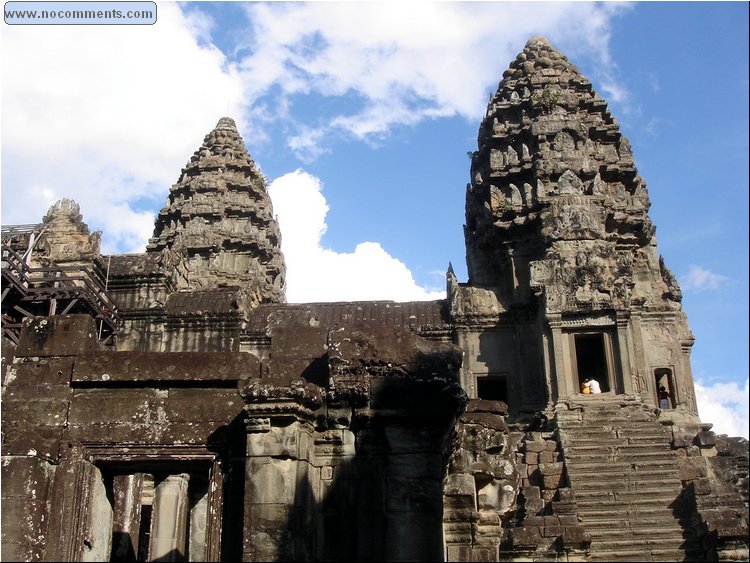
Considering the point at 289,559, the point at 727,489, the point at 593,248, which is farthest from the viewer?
the point at 593,248

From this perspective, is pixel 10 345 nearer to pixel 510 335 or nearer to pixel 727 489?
pixel 727 489

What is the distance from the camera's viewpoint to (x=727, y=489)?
1538cm

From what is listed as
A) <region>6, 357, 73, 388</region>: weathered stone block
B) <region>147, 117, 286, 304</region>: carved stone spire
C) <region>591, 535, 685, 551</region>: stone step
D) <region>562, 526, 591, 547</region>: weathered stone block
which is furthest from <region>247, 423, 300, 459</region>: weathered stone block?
<region>147, 117, 286, 304</region>: carved stone spire

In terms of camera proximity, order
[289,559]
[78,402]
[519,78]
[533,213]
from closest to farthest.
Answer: [289,559]
[78,402]
[533,213]
[519,78]

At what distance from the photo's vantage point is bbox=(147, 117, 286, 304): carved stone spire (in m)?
32.8

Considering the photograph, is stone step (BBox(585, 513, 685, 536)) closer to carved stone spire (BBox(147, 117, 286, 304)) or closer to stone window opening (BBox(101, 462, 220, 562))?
stone window opening (BBox(101, 462, 220, 562))

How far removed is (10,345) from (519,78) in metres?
24.0

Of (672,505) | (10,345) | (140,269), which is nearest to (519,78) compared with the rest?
(140,269)

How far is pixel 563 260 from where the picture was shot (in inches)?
854

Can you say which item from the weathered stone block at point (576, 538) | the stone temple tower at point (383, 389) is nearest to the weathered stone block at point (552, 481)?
the stone temple tower at point (383, 389)

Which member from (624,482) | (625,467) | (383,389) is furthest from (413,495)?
(625,467)

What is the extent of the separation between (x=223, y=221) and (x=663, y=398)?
19.9 meters

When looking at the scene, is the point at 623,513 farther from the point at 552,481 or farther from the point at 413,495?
the point at 413,495

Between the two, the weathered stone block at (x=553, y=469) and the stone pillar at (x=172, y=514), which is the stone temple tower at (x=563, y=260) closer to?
the weathered stone block at (x=553, y=469)
